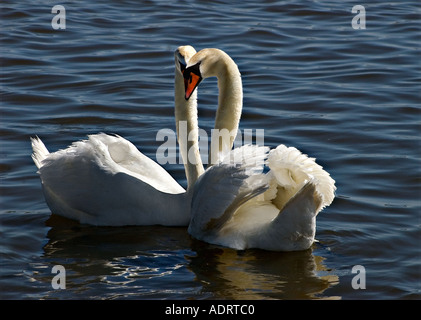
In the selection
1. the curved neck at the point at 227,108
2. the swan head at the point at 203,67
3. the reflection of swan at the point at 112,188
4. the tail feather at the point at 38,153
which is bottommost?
the reflection of swan at the point at 112,188

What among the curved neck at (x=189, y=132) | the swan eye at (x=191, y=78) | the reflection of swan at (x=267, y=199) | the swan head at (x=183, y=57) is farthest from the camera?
the curved neck at (x=189, y=132)

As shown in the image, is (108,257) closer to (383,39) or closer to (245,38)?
(245,38)

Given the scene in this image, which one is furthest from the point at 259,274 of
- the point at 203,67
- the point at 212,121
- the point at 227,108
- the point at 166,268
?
the point at 212,121

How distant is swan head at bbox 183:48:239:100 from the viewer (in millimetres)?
7395

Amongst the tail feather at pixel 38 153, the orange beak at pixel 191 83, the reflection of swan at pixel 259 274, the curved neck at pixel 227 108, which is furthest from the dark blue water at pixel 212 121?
the orange beak at pixel 191 83

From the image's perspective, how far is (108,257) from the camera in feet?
23.4

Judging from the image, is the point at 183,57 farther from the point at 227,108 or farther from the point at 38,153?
the point at 38,153

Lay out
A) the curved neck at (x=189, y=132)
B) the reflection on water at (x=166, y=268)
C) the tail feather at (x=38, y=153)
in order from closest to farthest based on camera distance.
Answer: the reflection on water at (x=166, y=268)
the curved neck at (x=189, y=132)
the tail feather at (x=38, y=153)

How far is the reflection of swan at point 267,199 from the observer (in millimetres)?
6762

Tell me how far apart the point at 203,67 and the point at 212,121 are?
325 cm

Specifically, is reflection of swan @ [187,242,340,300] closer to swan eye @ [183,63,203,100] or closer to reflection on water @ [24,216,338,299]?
reflection on water @ [24,216,338,299]

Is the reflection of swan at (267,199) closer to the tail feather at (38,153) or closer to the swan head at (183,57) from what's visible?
the swan head at (183,57)

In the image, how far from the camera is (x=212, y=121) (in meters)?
10.7

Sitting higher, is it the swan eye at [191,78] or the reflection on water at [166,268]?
the swan eye at [191,78]
